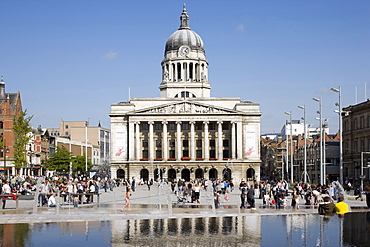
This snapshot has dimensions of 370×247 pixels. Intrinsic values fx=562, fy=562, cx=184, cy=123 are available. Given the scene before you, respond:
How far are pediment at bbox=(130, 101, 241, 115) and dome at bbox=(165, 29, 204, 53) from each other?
2341 cm

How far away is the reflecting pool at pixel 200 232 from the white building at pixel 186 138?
84167 mm

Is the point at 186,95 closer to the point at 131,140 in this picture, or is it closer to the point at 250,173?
the point at 131,140

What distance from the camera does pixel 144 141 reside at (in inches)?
4673

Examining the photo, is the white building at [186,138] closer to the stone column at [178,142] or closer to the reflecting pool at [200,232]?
the stone column at [178,142]

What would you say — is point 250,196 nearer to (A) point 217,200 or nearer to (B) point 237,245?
(A) point 217,200

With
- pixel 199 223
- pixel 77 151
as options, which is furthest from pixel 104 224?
pixel 77 151

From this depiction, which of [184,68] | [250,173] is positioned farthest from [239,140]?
[184,68]

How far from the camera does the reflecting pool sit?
21484mm

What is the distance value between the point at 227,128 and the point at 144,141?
17761 millimetres

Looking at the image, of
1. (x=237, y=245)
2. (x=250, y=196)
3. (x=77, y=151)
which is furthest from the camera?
(x=77, y=151)

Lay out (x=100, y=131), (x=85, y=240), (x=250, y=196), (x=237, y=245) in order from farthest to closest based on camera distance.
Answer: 1. (x=100, y=131)
2. (x=250, y=196)
3. (x=85, y=240)
4. (x=237, y=245)

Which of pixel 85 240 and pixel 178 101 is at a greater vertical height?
pixel 178 101

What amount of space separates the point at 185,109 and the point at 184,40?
83.9 ft

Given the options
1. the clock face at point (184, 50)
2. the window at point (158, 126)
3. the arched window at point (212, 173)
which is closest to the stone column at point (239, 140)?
the arched window at point (212, 173)
